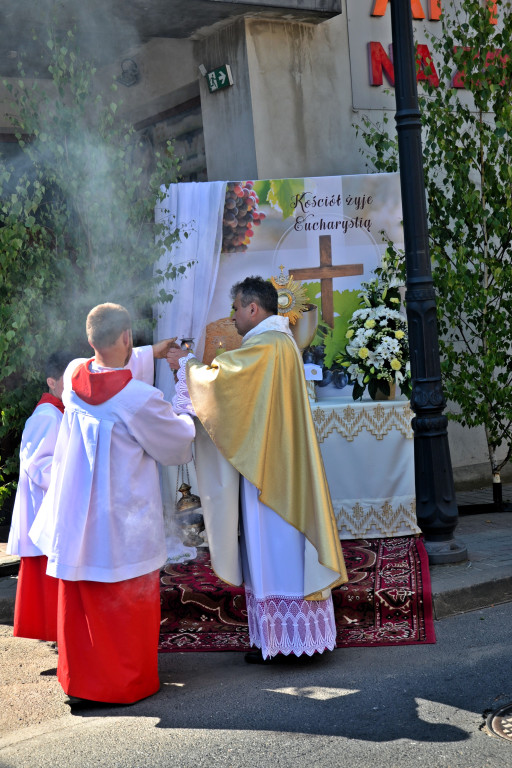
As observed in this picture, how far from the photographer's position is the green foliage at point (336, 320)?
809 centimetres

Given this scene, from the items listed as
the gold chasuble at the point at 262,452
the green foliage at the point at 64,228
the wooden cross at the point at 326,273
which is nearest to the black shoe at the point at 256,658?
the gold chasuble at the point at 262,452

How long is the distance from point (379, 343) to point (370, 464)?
0.98 m

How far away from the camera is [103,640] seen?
4.61m

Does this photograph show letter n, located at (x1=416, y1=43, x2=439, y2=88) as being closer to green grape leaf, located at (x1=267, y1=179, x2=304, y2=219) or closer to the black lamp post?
green grape leaf, located at (x1=267, y1=179, x2=304, y2=219)

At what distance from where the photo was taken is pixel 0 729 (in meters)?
4.54

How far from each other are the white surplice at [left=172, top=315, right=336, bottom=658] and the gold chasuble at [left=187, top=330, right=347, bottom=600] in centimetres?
7

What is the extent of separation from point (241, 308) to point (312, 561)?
4.62 feet

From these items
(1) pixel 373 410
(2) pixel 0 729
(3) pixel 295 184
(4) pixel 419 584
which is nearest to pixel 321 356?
(1) pixel 373 410

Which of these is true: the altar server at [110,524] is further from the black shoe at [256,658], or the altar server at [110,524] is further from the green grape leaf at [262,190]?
the green grape leaf at [262,190]

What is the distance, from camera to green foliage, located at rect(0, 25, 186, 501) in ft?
20.6

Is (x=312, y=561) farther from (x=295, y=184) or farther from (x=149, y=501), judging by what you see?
(x=295, y=184)

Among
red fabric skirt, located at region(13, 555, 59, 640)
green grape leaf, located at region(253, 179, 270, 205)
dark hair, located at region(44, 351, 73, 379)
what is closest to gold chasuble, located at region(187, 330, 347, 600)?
dark hair, located at region(44, 351, 73, 379)

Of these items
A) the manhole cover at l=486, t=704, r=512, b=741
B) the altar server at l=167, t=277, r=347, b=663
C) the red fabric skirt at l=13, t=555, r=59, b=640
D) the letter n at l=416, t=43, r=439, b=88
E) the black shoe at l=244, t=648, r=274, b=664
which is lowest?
the black shoe at l=244, t=648, r=274, b=664

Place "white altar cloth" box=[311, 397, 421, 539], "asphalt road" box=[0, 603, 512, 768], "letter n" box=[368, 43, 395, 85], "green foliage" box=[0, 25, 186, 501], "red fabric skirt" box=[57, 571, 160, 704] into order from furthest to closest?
"letter n" box=[368, 43, 395, 85] < "white altar cloth" box=[311, 397, 421, 539] < "green foliage" box=[0, 25, 186, 501] < "red fabric skirt" box=[57, 571, 160, 704] < "asphalt road" box=[0, 603, 512, 768]
